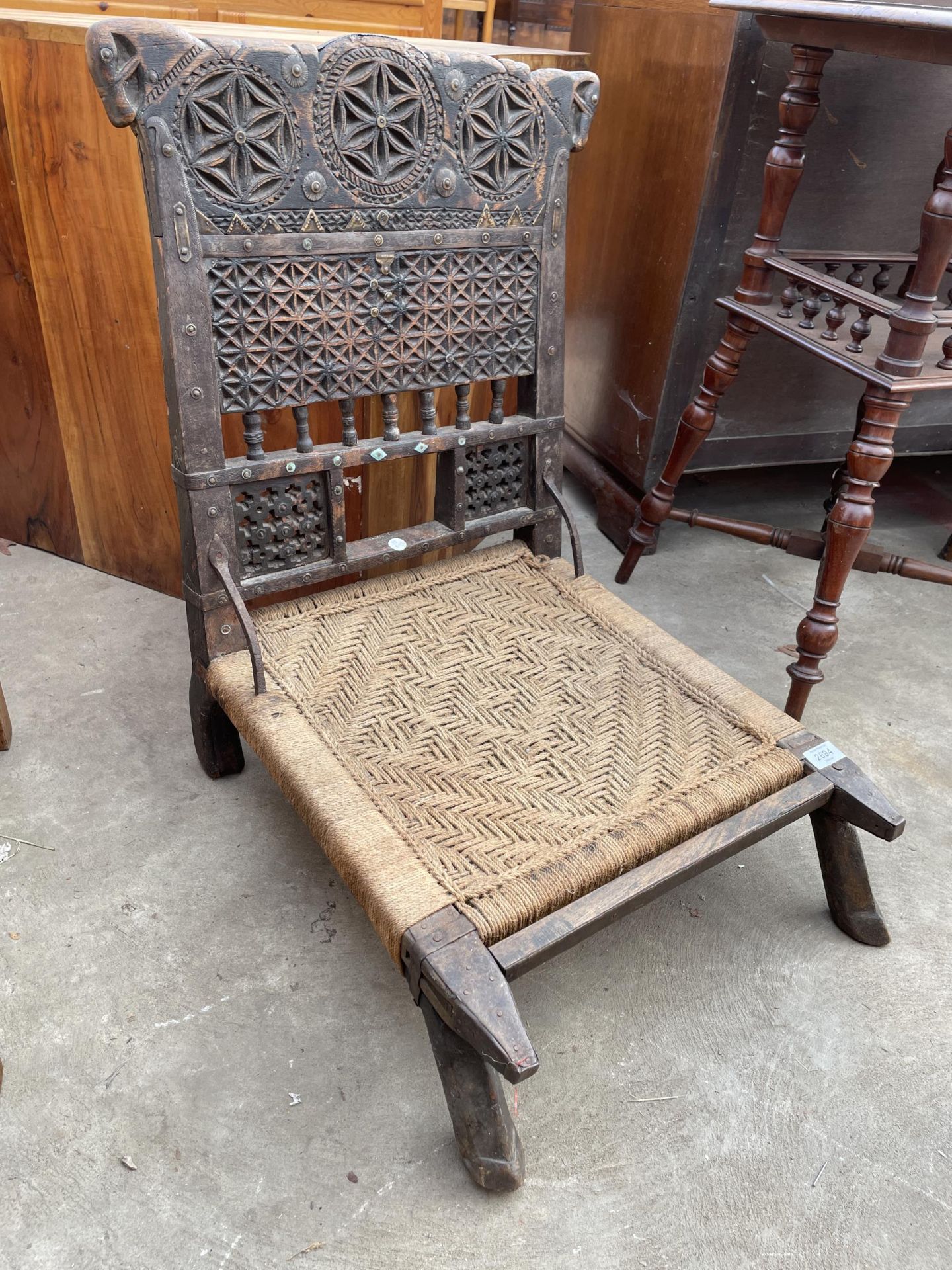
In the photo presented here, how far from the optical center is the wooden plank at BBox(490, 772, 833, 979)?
3.46 ft

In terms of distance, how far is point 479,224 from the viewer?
1.43 metres

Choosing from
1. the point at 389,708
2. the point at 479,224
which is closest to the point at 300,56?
the point at 479,224

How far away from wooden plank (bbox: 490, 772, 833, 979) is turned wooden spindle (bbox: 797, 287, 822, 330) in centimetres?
94

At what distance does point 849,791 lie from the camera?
4.28 ft

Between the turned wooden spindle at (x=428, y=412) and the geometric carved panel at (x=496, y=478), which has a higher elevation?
the turned wooden spindle at (x=428, y=412)

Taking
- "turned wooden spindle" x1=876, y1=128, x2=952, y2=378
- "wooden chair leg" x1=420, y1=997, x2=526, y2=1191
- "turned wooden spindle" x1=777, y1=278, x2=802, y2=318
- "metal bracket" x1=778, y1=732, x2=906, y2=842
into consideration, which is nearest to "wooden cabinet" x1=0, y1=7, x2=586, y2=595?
"turned wooden spindle" x1=777, y1=278, x2=802, y2=318

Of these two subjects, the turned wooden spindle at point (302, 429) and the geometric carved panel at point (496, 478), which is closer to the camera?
the turned wooden spindle at point (302, 429)

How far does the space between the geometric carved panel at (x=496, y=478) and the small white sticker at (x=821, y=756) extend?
68 centimetres

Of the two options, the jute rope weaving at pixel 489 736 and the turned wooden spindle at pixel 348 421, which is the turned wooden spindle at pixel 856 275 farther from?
the turned wooden spindle at pixel 348 421

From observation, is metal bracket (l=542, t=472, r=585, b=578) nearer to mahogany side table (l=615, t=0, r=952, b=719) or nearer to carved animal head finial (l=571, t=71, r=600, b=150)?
mahogany side table (l=615, t=0, r=952, b=719)

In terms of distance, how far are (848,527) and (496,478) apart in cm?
64

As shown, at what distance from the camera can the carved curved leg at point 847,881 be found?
1.41m

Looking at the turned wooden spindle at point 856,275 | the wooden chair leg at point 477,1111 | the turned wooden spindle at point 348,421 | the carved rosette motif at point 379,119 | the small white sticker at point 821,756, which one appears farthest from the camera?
the turned wooden spindle at point 856,275

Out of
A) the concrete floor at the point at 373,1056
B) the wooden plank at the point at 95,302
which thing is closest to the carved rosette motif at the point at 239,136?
the wooden plank at the point at 95,302
